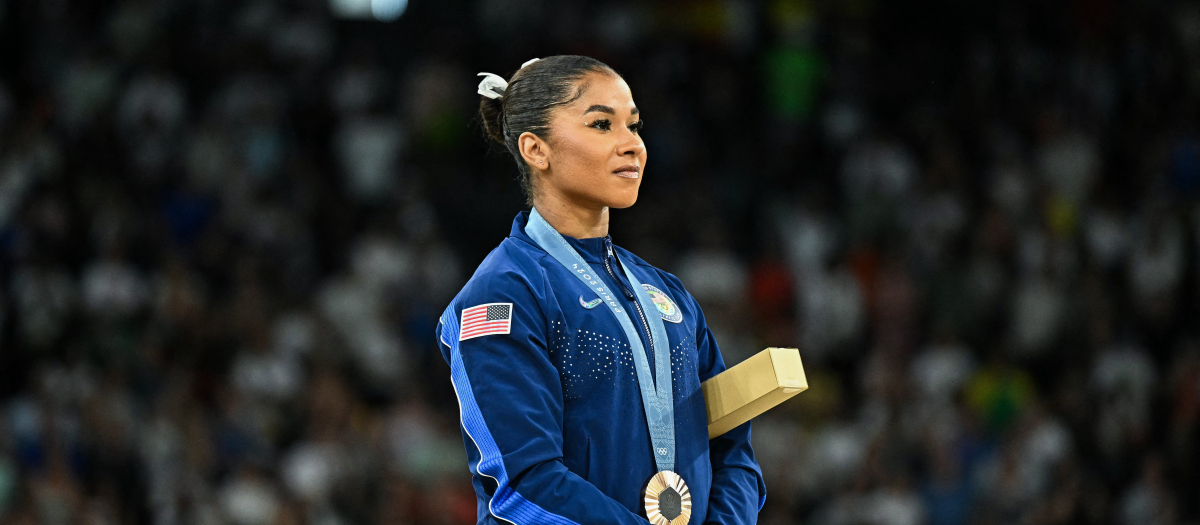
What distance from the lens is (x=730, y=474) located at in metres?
2.67

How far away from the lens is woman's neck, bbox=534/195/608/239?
8.91 ft

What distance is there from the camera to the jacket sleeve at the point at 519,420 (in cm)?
230

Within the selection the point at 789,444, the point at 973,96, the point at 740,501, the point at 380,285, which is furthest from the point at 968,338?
the point at 740,501

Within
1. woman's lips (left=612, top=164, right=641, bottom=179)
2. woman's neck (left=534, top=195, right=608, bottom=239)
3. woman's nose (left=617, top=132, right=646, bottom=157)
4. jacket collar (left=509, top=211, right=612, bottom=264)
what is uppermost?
woman's nose (left=617, top=132, right=646, bottom=157)

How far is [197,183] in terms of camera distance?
916 centimetres

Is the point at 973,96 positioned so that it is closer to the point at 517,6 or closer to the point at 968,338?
the point at 968,338

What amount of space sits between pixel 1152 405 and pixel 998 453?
1254mm

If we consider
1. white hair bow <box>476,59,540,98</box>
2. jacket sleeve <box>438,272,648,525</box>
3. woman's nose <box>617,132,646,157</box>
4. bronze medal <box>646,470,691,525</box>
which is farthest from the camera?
white hair bow <box>476,59,540,98</box>

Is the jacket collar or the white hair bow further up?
the white hair bow

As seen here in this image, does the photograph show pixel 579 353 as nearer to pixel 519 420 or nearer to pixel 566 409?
pixel 566 409

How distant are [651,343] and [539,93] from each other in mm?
584

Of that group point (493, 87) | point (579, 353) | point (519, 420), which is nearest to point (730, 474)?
point (579, 353)

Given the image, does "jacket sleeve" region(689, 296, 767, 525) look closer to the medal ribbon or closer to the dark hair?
the medal ribbon

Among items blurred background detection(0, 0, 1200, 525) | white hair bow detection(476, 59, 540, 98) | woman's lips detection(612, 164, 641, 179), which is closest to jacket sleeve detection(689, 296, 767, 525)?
woman's lips detection(612, 164, 641, 179)
